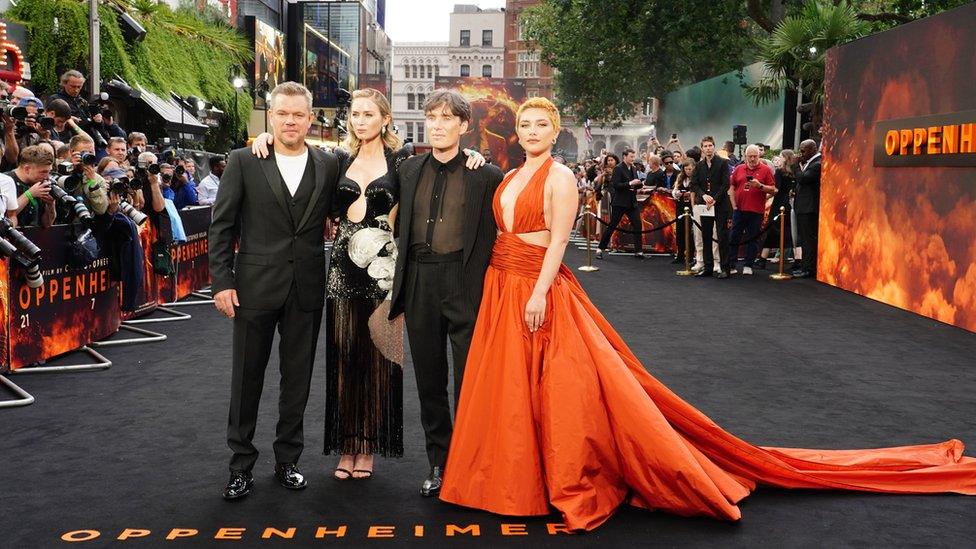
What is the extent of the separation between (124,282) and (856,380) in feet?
20.3

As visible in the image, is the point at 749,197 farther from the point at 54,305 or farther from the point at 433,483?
the point at 433,483

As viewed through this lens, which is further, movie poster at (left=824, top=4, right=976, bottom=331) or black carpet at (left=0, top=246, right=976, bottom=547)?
movie poster at (left=824, top=4, right=976, bottom=331)

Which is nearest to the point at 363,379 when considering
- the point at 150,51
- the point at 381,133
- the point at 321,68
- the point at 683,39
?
the point at 381,133

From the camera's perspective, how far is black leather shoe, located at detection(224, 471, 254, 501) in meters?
4.50

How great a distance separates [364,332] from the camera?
4828mm

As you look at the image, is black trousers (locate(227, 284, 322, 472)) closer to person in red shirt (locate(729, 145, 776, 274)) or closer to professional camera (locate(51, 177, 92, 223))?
professional camera (locate(51, 177, 92, 223))

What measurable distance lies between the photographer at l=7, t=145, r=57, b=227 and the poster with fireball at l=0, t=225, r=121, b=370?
0.47ft

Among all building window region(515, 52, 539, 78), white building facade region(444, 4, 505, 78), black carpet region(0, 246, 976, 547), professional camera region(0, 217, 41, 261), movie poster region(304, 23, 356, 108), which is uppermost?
white building facade region(444, 4, 505, 78)

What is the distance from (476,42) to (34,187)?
363 ft

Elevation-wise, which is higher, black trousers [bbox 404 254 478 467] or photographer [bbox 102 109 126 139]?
photographer [bbox 102 109 126 139]

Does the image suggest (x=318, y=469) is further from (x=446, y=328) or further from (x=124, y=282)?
(x=124, y=282)

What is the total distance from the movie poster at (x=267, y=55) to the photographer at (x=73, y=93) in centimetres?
2854

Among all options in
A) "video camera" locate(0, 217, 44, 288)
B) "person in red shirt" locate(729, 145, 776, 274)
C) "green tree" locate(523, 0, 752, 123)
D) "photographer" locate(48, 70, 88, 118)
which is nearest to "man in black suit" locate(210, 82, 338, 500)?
"video camera" locate(0, 217, 44, 288)

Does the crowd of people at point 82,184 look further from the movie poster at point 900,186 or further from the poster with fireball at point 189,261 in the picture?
the movie poster at point 900,186
